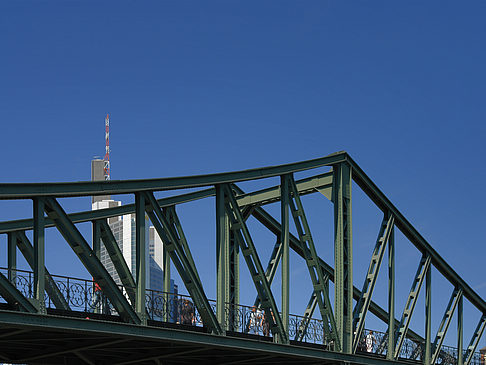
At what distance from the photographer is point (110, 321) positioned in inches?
1283

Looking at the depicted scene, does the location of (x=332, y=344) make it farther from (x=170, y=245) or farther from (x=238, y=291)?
(x=170, y=245)

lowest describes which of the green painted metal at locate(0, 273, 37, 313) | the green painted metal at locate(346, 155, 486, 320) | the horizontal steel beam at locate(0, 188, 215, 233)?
the green painted metal at locate(0, 273, 37, 313)

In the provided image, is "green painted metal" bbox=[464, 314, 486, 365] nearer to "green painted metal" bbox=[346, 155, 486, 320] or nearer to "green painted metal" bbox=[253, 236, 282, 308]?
"green painted metal" bbox=[346, 155, 486, 320]

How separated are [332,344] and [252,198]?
330 inches

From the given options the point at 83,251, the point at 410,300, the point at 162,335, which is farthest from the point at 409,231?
the point at 83,251

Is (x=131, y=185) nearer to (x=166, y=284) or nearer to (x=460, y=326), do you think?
(x=166, y=284)

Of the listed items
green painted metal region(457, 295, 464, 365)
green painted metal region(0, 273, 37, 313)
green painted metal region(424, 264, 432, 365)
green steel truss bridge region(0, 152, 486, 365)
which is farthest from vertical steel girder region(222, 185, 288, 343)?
green painted metal region(457, 295, 464, 365)

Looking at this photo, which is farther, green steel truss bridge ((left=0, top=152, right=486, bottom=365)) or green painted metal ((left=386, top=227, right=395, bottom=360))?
green painted metal ((left=386, top=227, right=395, bottom=360))

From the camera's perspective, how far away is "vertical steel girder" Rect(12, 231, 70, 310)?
1318 inches

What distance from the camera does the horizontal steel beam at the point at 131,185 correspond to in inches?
1179

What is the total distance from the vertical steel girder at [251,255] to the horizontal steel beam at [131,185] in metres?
0.95

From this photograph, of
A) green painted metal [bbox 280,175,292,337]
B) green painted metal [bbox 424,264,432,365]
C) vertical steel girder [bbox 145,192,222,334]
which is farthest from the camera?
green painted metal [bbox 424,264,432,365]

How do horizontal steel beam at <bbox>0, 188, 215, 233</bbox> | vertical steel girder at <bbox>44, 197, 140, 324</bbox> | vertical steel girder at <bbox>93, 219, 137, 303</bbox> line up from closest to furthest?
vertical steel girder at <bbox>44, 197, 140, 324</bbox>, vertical steel girder at <bbox>93, 219, 137, 303</bbox>, horizontal steel beam at <bbox>0, 188, 215, 233</bbox>

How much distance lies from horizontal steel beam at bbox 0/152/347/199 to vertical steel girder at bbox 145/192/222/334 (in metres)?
0.78
